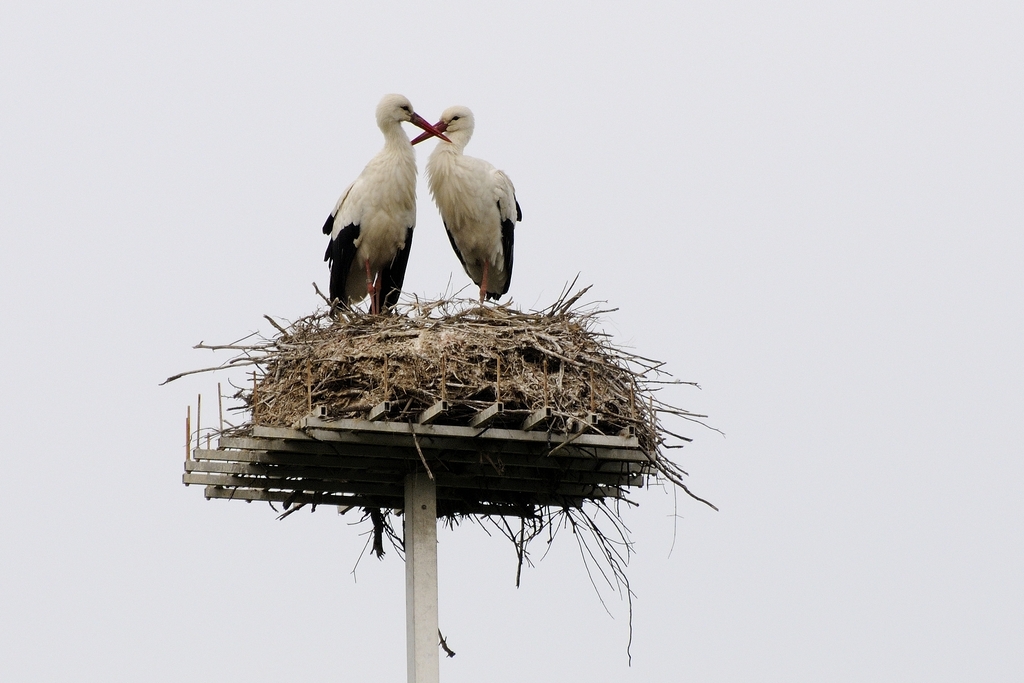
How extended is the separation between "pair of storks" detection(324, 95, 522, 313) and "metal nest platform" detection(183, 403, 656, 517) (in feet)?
6.42

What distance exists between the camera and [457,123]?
11344mm

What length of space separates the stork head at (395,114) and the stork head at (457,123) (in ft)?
0.42

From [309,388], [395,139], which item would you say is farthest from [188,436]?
[395,139]

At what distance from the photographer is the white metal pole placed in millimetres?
8648

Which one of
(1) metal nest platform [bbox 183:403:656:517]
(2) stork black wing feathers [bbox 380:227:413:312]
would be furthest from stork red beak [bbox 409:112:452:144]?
(1) metal nest platform [bbox 183:403:656:517]

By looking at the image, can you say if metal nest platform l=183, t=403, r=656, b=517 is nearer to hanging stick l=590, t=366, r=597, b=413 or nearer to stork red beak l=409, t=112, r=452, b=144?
hanging stick l=590, t=366, r=597, b=413

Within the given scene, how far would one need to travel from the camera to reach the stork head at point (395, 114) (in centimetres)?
1109

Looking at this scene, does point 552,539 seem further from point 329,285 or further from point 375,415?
point 329,285

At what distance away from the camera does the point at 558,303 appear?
9.55 metres

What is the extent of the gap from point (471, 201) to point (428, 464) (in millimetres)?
2675

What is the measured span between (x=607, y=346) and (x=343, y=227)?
2.52m

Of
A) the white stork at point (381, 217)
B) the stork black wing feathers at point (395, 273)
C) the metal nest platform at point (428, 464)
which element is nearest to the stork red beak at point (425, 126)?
the white stork at point (381, 217)

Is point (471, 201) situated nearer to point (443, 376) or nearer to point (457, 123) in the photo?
point (457, 123)

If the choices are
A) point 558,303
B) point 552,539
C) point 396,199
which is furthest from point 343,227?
point 552,539
